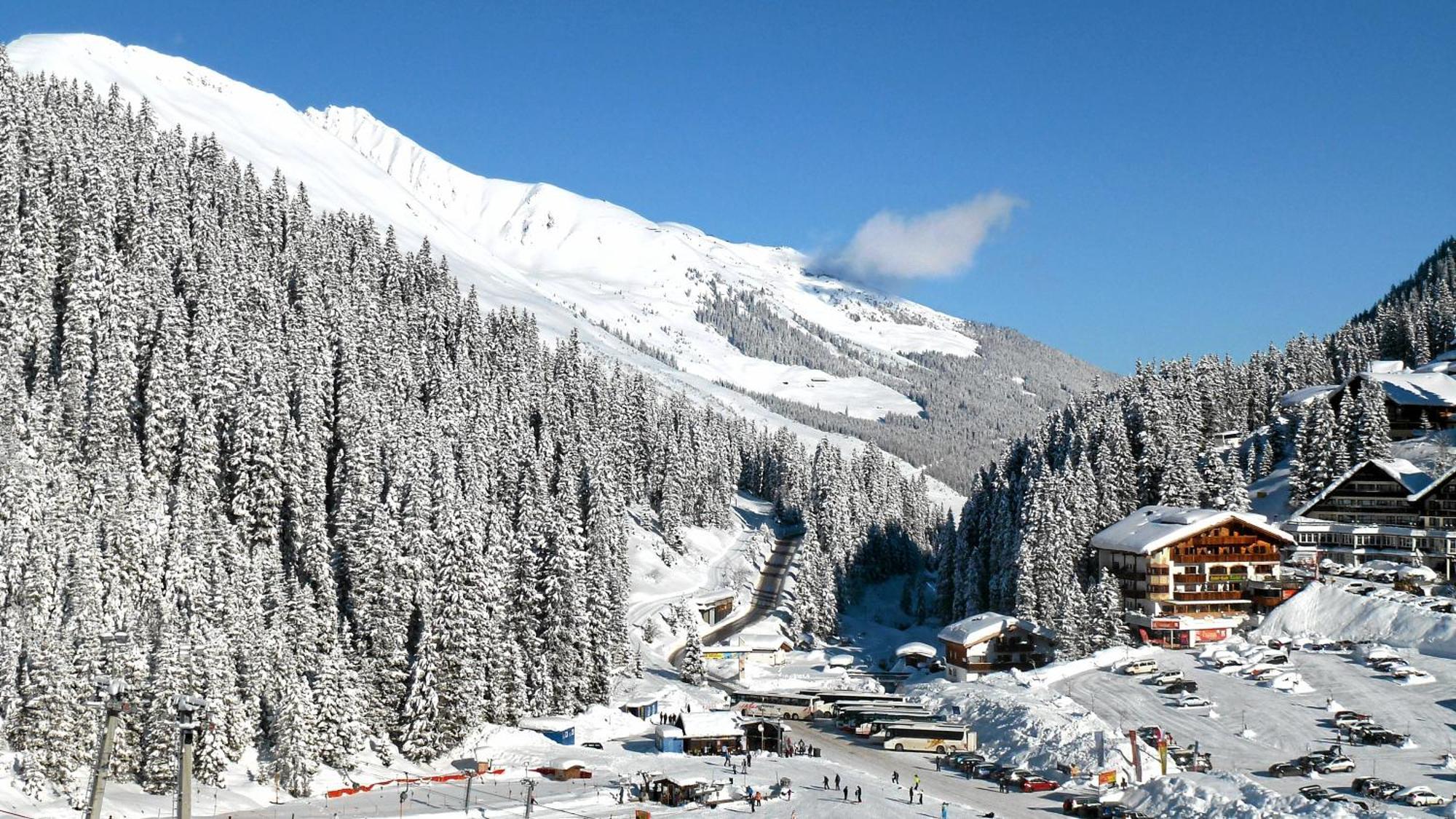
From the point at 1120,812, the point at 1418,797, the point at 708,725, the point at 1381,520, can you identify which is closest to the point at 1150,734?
the point at 1120,812

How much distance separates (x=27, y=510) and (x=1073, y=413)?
4541 inches

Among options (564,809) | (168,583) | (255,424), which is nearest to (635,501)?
(255,424)

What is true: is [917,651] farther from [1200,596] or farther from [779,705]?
[1200,596]

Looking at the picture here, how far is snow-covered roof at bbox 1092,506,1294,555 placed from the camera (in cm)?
10969

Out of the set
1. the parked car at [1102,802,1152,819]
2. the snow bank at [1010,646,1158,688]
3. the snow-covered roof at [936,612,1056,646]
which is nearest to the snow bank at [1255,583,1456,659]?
the snow bank at [1010,646,1158,688]

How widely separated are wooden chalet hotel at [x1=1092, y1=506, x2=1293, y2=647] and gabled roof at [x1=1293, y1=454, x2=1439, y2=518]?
1078cm

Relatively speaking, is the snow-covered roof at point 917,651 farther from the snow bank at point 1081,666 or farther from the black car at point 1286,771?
the black car at point 1286,771

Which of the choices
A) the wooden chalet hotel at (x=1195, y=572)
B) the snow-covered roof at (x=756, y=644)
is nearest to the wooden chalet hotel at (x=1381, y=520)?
the wooden chalet hotel at (x=1195, y=572)

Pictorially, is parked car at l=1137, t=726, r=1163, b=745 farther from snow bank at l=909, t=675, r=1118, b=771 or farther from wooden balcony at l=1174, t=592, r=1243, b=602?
wooden balcony at l=1174, t=592, r=1243, b=602

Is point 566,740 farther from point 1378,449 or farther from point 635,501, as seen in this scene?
point 1378,449

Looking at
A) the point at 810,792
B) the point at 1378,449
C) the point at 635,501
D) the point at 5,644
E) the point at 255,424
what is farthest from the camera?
→ the point at 635,501

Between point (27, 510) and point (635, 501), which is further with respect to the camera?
point (635, 501)

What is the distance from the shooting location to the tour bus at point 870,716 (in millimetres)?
92562

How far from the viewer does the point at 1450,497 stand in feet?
381
